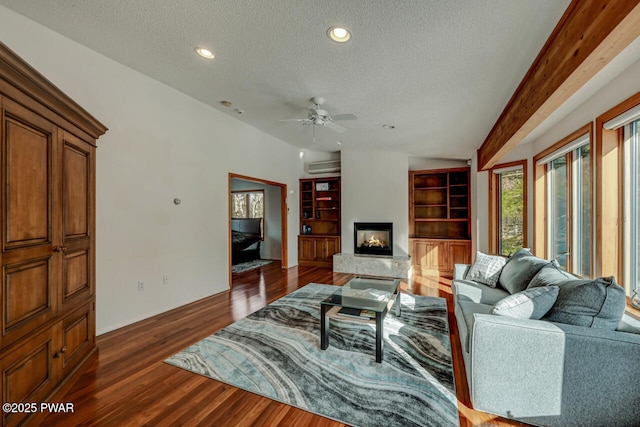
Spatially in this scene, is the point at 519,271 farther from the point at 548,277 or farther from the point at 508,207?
the point at 508,207

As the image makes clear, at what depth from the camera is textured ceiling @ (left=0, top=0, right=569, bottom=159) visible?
200 centimetres

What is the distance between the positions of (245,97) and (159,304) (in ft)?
9.94

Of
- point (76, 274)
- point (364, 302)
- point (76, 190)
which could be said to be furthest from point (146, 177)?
point (364, 302)

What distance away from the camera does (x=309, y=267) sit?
6.68m

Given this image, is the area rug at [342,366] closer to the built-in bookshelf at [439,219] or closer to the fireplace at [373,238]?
the fireplace at [373,238]

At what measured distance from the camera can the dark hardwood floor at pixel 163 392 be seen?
5.67ft

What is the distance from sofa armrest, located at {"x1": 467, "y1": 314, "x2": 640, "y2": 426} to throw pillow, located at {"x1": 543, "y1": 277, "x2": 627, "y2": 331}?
0.11 meters

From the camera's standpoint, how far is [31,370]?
1661 millimetres

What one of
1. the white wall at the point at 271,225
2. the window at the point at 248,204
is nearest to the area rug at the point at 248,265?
the white wall at the point at 271,225

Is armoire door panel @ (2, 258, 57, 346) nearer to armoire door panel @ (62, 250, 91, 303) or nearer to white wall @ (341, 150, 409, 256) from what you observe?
armoire door panel @ (62, 250, 91, 303)

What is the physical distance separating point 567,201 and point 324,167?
4.74 m

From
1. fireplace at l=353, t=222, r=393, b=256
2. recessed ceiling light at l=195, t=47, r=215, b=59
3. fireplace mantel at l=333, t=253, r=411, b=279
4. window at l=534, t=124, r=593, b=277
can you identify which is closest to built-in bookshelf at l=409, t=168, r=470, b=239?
fireplace at l=353, t=222, r=393, b=256

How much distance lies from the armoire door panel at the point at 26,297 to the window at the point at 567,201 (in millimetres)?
4956

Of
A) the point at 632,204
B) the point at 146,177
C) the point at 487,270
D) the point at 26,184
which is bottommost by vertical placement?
the point at 487,270
